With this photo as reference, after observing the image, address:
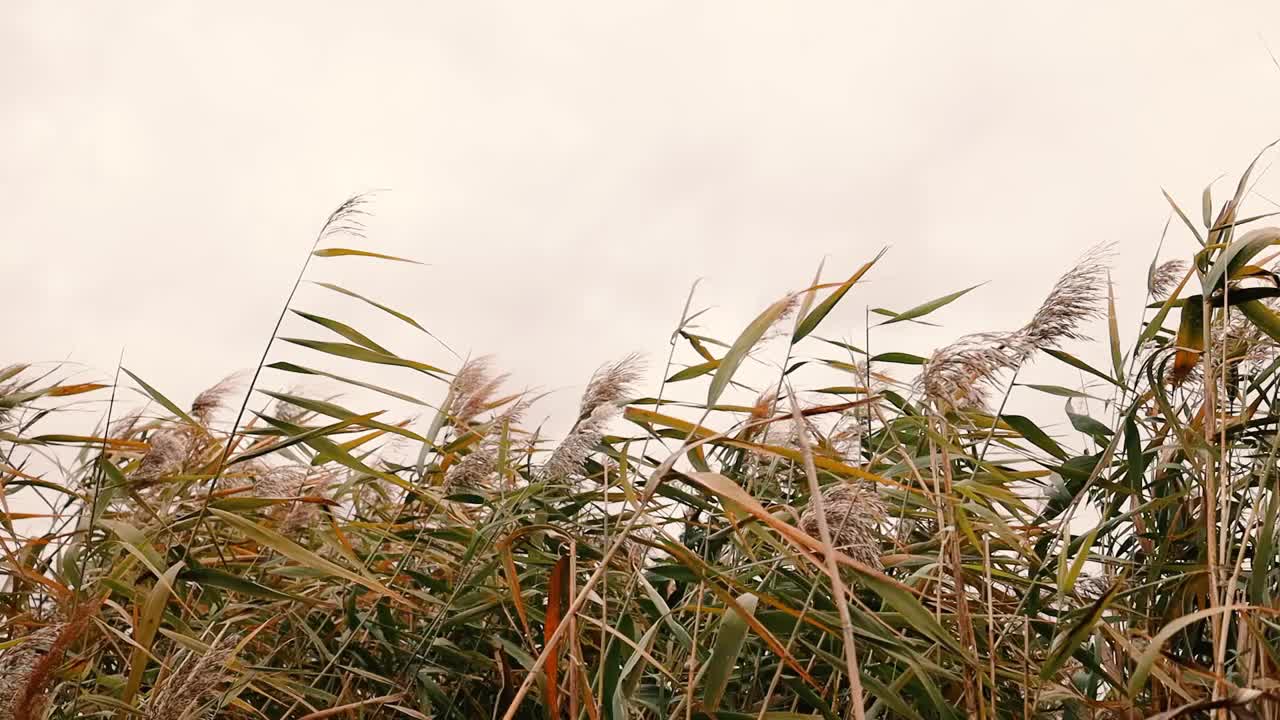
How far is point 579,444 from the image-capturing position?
57.5 inches

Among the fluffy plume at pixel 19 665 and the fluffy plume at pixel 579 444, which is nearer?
the fluffy plume at pixel 19 665

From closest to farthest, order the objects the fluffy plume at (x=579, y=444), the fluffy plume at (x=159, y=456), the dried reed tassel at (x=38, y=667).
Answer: the dried reed tassel at (x=38, y=667), the fluffy plume at (x=579, y=444), the fluffy plume at (x=159, y=456)

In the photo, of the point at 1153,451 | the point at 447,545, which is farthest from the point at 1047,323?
the point at 447,545

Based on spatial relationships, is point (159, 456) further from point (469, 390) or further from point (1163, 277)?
point (1163, 277)

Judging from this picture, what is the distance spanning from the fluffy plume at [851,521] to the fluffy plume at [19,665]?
3.35ft

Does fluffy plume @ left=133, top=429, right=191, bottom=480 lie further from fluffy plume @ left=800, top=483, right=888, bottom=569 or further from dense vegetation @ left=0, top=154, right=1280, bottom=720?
fluffy plume @ left=800, top=483, right=888, bottom=569

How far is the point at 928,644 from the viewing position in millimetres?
1592

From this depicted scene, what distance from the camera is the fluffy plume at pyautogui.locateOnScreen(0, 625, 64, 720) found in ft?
4.27

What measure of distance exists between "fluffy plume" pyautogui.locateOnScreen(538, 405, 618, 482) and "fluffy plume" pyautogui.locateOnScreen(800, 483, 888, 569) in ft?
→ 1.17

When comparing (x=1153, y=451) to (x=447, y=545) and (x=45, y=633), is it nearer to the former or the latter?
(x=447, y=545)

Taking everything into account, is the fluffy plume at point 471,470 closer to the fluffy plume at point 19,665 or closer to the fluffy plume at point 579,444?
the fluffy plume at point 579,444

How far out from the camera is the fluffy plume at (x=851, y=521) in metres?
1.20

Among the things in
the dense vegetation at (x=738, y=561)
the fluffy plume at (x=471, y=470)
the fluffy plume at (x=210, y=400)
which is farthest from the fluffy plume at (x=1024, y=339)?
the fluffy plume at (x=210, y=400)

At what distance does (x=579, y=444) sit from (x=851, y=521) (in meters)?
0.44
